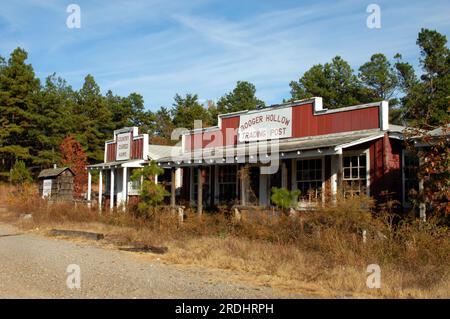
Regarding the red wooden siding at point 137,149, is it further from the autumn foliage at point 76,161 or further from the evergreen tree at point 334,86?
the evergreen tree at point 334,86

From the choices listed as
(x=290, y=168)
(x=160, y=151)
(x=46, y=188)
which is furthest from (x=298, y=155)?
(x=46, y=188)

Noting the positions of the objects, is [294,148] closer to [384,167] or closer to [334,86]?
[384,167]

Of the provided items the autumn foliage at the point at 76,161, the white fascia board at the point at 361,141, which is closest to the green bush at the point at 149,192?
the white fascia board at the point at 361,141

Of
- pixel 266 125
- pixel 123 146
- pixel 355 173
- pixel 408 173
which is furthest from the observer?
pixel 123 146

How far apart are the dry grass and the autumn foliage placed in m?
20.9

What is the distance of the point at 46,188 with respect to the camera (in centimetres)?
3212

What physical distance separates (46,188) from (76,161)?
377 inches

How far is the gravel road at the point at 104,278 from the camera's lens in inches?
327

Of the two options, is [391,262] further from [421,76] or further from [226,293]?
[421,76]

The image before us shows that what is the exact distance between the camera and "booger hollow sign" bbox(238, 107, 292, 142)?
711 inches

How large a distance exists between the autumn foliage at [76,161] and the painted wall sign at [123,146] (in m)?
9.34

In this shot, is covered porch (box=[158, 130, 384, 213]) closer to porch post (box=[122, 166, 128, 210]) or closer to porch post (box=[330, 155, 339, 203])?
porch post (box=[330, 155, 339, 203])

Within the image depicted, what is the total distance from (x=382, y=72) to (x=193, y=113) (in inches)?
823

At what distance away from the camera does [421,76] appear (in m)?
42.8
